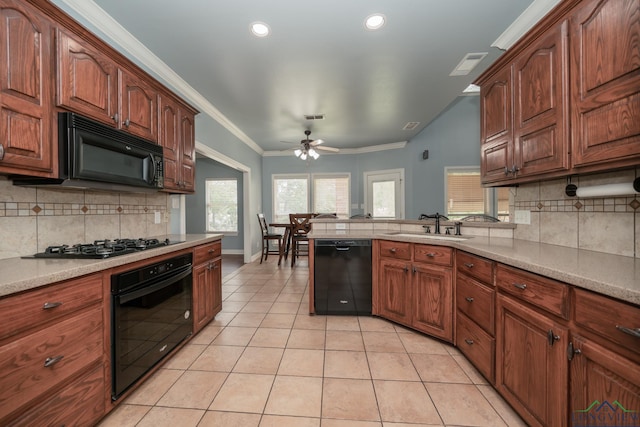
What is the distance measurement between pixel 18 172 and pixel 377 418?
2147mm

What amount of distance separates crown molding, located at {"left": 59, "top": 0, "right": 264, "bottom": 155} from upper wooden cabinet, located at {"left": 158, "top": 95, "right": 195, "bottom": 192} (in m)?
0.49

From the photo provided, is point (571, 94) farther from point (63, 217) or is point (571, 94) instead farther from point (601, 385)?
point (63, 217)

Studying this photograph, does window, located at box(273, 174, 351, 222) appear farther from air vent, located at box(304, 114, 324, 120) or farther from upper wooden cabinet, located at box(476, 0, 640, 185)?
upper wooden cabinet, located at box(476, 0, 640, 185)

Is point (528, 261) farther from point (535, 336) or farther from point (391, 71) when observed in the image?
point (391, 71)

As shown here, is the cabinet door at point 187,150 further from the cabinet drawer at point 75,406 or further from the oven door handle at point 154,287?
the cabinet drawer at point 75,406

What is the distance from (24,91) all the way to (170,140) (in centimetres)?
112

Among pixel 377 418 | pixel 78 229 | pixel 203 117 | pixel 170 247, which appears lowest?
pixel 377 418

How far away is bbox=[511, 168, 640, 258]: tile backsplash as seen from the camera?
1.36 meters

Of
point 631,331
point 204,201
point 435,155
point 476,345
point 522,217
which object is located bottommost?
point 476,345

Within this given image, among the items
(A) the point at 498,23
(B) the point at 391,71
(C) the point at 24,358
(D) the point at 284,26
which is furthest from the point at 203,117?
(A) the point at 498,23

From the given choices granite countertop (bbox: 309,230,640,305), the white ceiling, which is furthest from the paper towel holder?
the white ceiling

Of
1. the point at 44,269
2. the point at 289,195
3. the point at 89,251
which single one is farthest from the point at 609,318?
the point at 289,195

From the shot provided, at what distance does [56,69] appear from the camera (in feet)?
4.35

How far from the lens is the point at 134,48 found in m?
2.23
